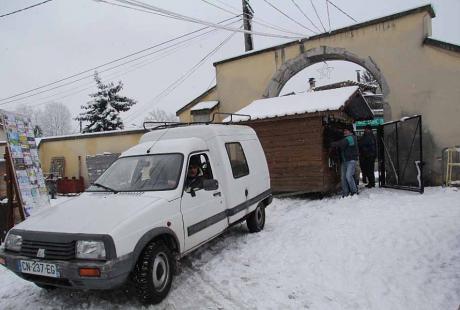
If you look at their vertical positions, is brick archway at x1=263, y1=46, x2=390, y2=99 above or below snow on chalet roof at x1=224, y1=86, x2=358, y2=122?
above

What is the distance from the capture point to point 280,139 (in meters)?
10.3

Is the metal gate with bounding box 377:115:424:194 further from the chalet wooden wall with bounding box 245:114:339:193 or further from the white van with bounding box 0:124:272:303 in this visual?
the white van with bounding box 0:124:272:303

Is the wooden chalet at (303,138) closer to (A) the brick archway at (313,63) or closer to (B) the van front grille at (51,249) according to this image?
(A) the brick archway at (313,63)

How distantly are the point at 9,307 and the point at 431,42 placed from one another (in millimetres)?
12426

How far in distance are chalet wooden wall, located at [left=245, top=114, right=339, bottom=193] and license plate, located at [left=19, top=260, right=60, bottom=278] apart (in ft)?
24.1

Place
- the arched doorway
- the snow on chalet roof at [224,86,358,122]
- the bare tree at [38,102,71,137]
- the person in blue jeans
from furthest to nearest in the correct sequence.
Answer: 1. the bare tree at [38,102,71,137]
2. the arched doorway
3. the snow on chalet roof at [224,86,358,122]
4. the person in blue jeans

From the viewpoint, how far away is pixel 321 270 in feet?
16.3

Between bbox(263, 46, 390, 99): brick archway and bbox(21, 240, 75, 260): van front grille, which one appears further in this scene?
bbox(263, 46, 390, 99): brick archway

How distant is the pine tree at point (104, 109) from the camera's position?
30578 mm

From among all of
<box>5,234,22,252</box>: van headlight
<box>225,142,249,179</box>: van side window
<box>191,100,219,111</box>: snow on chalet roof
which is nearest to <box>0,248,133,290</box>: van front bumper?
<box>5,234,22,252</box>: van headlight

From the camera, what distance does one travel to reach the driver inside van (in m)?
4.94

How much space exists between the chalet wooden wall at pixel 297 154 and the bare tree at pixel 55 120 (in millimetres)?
59714

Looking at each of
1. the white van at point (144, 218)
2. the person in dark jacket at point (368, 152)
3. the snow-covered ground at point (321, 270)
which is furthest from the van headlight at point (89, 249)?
the person in dark jacket at point (368, 152)

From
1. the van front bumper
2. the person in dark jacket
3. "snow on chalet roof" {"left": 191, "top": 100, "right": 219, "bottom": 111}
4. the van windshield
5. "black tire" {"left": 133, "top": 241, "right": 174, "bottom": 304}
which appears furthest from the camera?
"snow on chalet roof" {"left": 191, "top": 100, "right": 219, "bottom": 111}
